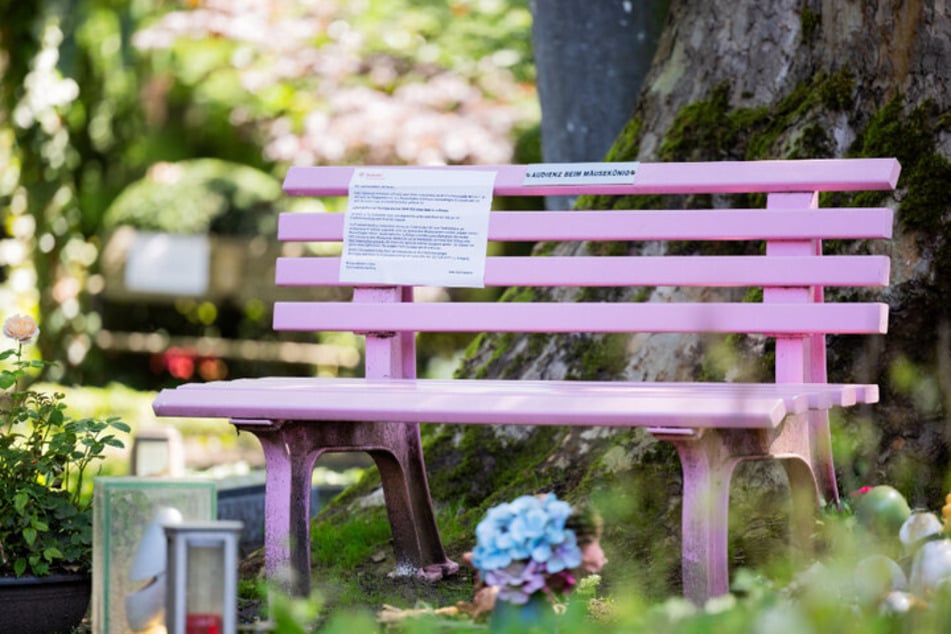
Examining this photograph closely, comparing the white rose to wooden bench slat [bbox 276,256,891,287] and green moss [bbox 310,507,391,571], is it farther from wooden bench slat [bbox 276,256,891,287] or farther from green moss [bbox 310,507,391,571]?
green moss [bbox 310,507,391,571]

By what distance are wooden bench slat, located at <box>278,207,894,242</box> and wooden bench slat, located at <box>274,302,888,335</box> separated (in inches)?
6.8

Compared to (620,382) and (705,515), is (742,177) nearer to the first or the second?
(620,382)

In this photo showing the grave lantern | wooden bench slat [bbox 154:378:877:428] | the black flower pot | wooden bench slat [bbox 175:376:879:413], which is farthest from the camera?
the black flower pot

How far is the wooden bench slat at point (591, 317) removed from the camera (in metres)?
3.34

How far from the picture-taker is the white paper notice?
12.4 ft

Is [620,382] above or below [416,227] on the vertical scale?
below

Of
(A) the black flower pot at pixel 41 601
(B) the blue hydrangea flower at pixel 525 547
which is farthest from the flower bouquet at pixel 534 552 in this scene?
(A) the black flower pot at pixel 41 601

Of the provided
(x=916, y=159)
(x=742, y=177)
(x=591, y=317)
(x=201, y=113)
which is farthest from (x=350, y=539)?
(x=201, y=113)

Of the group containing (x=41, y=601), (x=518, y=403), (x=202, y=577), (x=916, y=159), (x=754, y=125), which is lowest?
(x=41, y=601)

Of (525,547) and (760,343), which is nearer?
(525,547)

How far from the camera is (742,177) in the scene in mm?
3539

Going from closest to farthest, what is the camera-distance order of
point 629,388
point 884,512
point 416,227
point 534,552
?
point 534,552 < point 884,512 < point 629,388 < point 416,227

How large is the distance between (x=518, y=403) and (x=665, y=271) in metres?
0.90

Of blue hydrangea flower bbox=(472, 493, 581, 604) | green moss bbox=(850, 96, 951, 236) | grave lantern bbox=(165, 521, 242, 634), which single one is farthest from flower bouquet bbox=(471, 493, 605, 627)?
green moss bbox=(850, 96, 951, 236)
